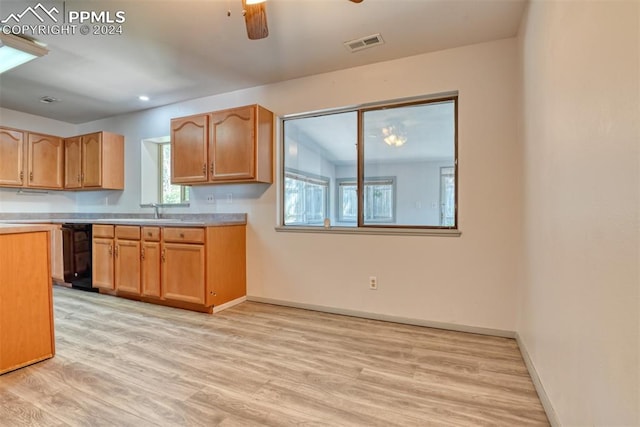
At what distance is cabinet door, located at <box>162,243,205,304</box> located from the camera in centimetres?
309

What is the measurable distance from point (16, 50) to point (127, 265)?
7.09 feet

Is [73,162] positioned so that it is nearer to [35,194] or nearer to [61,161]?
[61,161]

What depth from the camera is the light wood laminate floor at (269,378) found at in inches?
60.7

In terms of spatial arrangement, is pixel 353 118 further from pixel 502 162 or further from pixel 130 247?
pixel 130 247

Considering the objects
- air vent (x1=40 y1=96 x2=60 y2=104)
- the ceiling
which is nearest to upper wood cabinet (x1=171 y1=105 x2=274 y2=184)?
the ceiling

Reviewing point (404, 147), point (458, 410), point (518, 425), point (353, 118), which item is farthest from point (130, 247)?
point (518, 425)

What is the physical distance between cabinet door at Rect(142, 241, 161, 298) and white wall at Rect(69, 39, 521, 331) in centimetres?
96

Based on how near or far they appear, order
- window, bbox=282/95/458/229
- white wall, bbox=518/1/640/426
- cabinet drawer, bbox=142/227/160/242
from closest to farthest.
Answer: white wall, bbox=518/1/640/426, window, bbox=282/95/458/229, cabinet drawer, bbox=142/227/160/242

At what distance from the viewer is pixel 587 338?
1.12 meters

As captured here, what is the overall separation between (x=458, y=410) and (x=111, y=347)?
235 centimetres

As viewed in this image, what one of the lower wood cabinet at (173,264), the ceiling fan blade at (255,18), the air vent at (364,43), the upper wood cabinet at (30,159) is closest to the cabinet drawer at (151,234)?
the lower wood cabinet at (173,264)

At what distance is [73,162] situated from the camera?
4664 mm

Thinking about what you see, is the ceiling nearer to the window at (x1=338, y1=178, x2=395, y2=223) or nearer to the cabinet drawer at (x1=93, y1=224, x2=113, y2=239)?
the window at (x1=338, y1=178, x2=395, y2=223)

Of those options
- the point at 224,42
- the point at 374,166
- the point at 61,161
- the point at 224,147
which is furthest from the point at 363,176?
the point at 61,161
